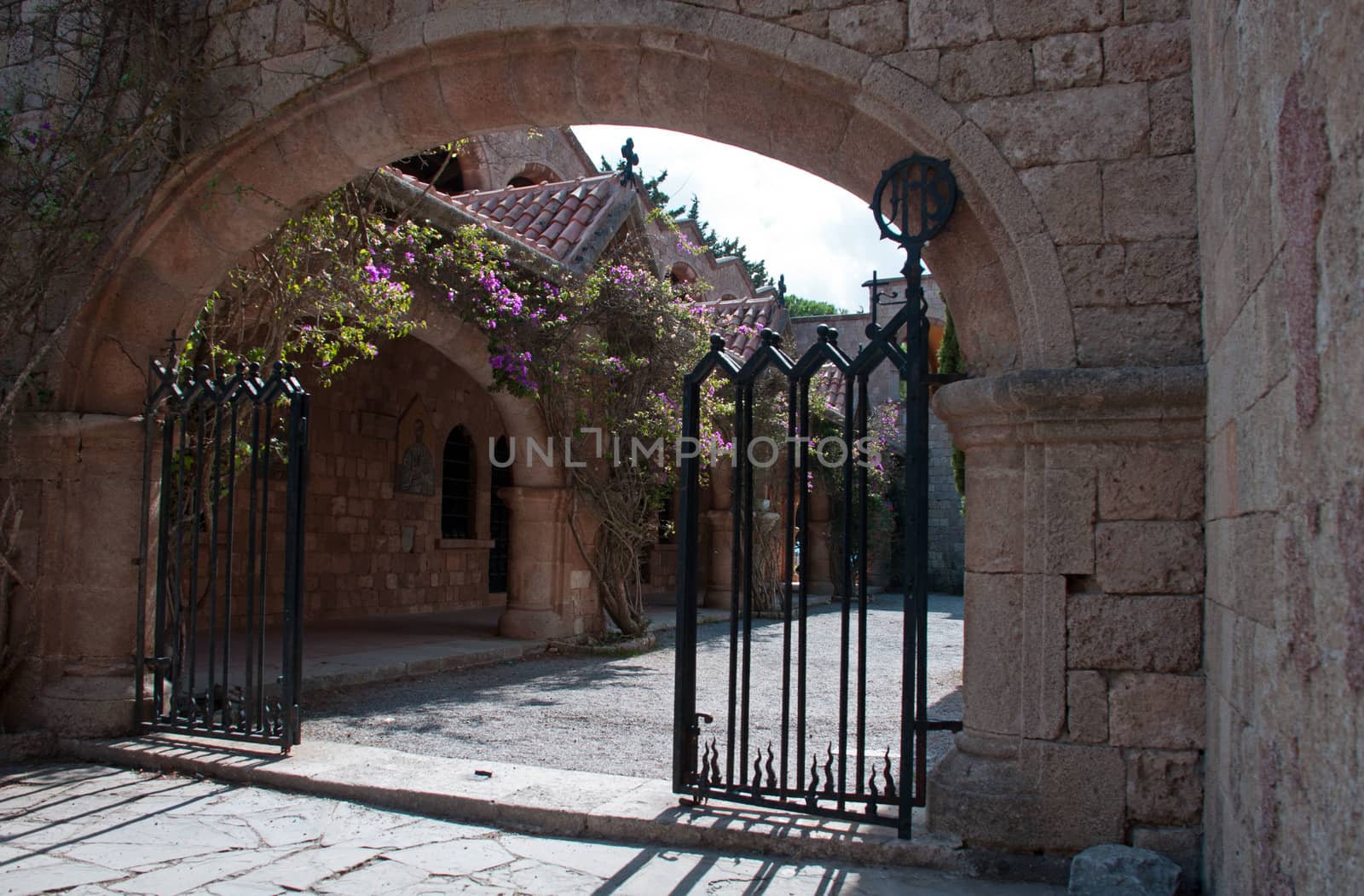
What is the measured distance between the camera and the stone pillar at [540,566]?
9102 mm

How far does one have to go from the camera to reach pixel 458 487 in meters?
12.3

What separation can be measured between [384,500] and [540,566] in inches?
107

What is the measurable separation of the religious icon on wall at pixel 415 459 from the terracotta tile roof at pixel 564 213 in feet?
7.56

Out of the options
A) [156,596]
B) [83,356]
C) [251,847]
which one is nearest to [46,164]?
[83,356]

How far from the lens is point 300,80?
428 cm

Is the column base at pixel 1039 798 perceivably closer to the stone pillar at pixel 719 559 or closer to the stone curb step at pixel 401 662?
the stone curb step at pixel 401 662

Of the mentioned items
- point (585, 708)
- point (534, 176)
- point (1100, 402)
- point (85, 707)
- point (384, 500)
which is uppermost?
point (534, 176)

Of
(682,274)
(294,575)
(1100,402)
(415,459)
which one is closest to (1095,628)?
(1100,402)

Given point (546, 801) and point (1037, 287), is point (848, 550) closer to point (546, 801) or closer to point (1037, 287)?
point (1037, 287)

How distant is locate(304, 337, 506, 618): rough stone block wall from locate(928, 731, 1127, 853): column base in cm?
782

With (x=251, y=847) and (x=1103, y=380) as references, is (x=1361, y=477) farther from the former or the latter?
(x=251, y=847)

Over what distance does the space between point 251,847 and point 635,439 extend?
5993 millimetres

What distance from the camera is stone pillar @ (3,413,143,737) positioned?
4.70 meters

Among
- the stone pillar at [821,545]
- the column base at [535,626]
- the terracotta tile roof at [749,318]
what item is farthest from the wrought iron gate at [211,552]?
the stone pillar at [821,545]
